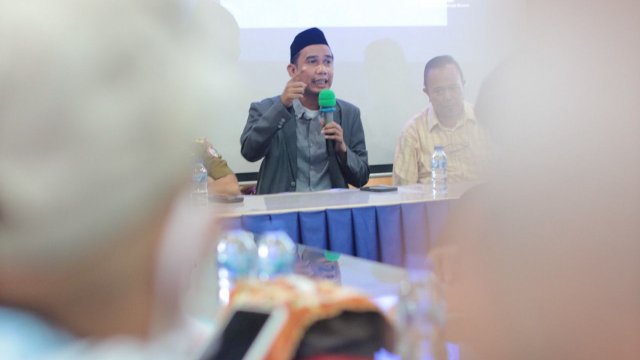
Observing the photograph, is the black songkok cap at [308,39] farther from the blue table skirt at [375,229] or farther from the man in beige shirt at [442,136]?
the blue table skirt at [375,229]

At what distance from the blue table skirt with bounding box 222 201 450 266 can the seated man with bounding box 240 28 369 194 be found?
1.35 feet

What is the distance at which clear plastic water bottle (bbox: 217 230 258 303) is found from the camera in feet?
1.09

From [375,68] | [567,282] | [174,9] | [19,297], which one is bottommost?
[567,282]

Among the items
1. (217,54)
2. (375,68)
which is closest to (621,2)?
(217,54)

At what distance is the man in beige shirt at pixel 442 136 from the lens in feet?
9.93

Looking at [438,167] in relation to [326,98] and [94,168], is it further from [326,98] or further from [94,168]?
[94,168]

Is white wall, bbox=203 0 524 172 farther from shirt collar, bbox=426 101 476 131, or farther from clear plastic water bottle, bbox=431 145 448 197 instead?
clear plastic water bottle, bbox=431 145 448 197

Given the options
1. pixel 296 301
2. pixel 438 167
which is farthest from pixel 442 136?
pixel 296 301

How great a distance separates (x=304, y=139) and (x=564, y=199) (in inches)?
86.6

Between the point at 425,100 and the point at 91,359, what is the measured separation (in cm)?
376

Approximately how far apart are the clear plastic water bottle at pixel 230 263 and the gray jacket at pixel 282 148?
1.87 meters

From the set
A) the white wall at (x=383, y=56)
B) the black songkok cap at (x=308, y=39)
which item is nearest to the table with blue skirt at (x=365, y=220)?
the black songkok cap at (x=308, y=39)

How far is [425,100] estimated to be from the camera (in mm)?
3879

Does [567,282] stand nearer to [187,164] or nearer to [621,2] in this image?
[621,2]
